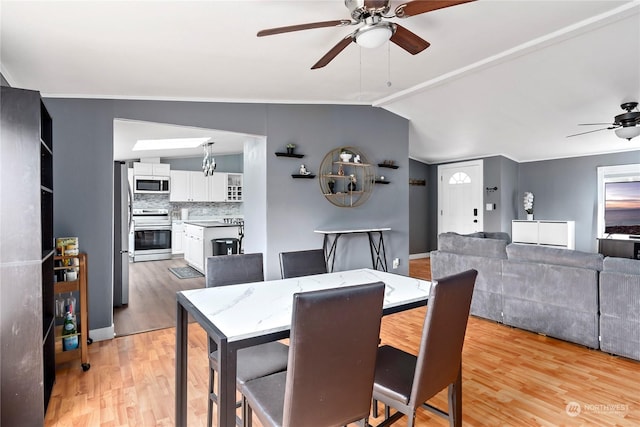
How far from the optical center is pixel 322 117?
4816 millimetres

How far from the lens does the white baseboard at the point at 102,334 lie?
134 inches

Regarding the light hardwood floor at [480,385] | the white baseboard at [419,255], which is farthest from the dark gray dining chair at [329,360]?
the white baseboard at [419,255]

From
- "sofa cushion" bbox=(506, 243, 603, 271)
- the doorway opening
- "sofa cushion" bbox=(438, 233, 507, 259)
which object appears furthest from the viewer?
the doorway opening

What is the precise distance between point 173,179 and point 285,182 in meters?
4.66

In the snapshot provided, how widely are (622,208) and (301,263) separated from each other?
6546mm

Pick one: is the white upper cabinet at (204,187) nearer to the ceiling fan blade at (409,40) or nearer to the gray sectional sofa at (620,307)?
the ceiling fan blade at (409,40)

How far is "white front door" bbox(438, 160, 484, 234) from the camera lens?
299 inches

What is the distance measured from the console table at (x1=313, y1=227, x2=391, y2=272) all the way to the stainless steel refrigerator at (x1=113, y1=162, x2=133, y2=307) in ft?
7.78

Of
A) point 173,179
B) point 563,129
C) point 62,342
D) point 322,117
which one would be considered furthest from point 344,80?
point 173,179

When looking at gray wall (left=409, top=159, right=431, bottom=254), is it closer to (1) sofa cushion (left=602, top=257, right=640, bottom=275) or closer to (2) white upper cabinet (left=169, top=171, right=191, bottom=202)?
(2) white upper cabinet (left=169, top=171, right=191, bottom=202)

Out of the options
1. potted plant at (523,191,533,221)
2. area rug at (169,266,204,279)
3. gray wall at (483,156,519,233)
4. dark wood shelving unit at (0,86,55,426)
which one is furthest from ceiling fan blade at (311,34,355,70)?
potted plant at (523,191,533,221)

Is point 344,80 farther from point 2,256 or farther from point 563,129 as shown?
point 563,129

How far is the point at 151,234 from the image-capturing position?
7.86 meters

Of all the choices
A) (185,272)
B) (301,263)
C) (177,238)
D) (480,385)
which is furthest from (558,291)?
(177,238)
